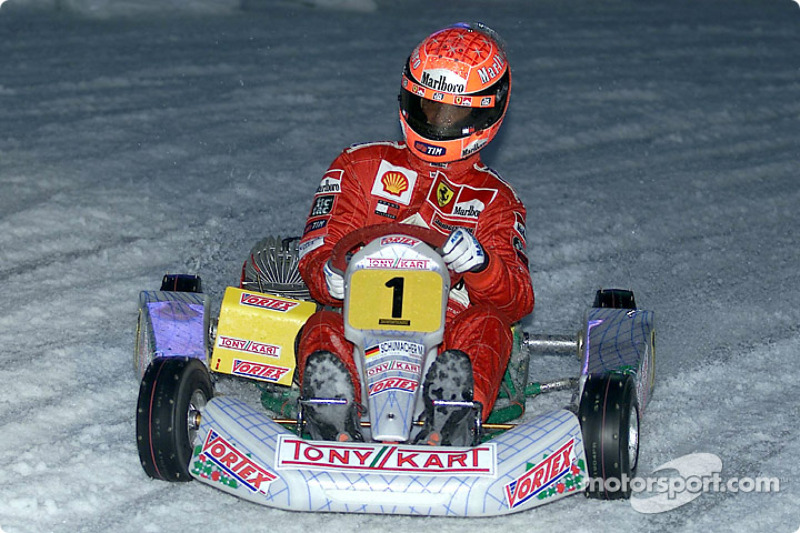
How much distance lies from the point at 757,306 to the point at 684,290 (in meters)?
0.31

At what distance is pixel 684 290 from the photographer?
18.2 ft

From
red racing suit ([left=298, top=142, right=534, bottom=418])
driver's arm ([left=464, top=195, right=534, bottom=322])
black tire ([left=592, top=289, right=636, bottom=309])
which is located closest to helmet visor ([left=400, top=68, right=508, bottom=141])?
red racing suit ([left=298, top=142, right=534, bottom=418])

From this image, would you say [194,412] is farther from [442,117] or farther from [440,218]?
[442,117]

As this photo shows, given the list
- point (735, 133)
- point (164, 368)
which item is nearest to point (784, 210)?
point (735, 133)

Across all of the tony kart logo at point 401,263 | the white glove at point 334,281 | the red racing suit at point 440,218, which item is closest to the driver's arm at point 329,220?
the red racing suit at point 440,218

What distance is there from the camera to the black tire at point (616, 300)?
4613mm

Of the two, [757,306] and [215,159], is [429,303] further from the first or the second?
[215,159]

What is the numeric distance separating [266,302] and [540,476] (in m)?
1.21

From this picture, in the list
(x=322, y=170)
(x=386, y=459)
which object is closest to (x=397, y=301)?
(x=386, y=459)

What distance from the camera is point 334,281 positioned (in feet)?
13.0

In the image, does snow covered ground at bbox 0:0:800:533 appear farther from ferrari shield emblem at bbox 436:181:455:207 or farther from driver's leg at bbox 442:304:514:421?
ferrari shield emblem at bbox 436:181:455:207

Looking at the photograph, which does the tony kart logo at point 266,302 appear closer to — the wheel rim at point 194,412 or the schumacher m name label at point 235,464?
the wheel rim at point 194,412

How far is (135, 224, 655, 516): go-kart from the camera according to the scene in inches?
136

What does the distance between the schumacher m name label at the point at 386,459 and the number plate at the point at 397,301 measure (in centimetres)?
42
